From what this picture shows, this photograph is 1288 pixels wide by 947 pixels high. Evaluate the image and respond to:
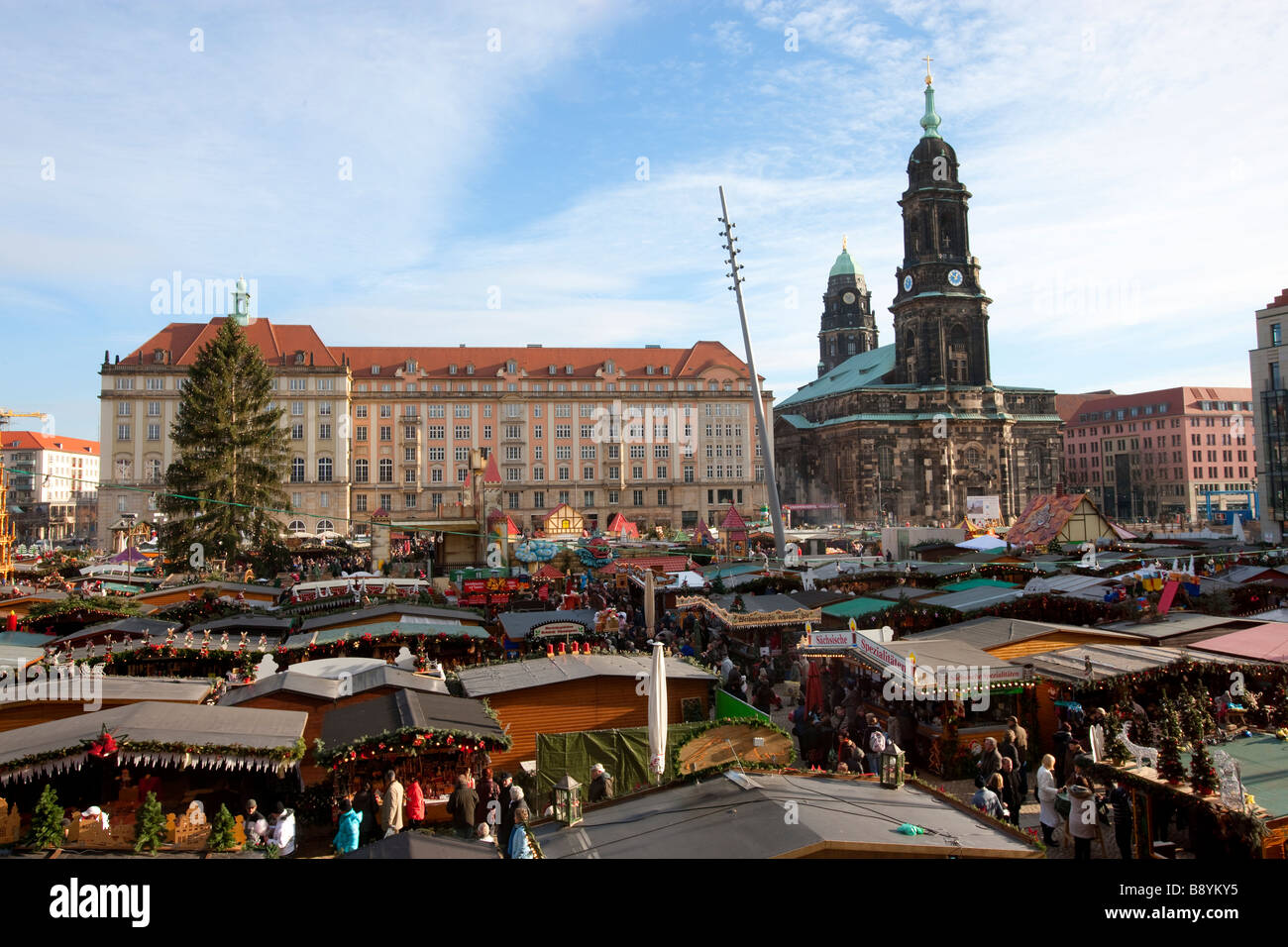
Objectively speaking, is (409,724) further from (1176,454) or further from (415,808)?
Answer: (1176,454)

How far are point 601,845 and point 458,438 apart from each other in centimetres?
7298

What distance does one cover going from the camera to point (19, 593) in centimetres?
2372

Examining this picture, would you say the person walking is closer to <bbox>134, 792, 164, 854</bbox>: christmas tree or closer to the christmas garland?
the christmas garland

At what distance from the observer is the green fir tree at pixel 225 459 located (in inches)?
1480

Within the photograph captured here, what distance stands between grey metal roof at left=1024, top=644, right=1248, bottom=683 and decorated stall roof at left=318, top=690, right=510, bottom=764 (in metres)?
8.19

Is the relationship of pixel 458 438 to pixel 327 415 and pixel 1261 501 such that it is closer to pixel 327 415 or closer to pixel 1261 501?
pixel 327 415

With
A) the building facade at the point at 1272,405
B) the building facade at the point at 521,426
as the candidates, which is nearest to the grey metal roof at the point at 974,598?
the building facade at the point at 1272,405

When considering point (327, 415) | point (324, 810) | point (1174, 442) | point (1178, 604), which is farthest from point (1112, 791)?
point (1174, 442)

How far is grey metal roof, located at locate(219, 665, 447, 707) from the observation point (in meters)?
12.2

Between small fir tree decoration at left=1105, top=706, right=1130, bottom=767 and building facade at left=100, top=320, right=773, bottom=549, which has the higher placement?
building facade at left=100, top=320, right=773, bottom=549

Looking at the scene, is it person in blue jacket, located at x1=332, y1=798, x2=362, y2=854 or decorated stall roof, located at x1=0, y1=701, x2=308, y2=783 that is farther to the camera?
person in blue jacket, located at x1=332, y1=798, x2=362, y2=854

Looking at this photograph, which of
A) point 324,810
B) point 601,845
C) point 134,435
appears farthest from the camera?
point 134,435

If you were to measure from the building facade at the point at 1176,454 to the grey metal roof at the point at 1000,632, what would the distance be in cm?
9002

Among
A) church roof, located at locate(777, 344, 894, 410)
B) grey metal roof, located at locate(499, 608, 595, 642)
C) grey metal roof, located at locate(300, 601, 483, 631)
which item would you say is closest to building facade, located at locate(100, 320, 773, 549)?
church roof, located at locate(777, 344, 894, 410)
